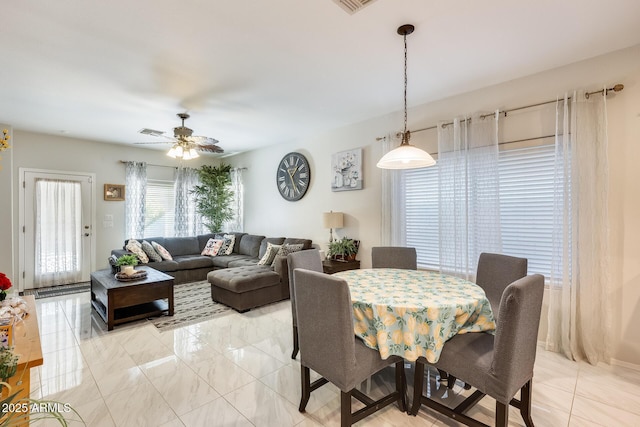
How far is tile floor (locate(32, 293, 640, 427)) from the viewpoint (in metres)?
1.98

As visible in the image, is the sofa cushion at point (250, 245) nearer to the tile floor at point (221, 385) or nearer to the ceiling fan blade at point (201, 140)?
the ceiling fan blade at point (201, 140)

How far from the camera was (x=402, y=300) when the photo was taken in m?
1.88

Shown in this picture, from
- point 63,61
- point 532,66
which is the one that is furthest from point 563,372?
point 63,61

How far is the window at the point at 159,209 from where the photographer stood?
20.8ft

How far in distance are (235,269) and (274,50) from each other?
3.05 meters

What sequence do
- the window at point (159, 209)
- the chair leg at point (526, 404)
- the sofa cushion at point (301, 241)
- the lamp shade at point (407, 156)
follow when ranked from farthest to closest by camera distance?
the window at point (159, 209), the sofa cushion at point (301, 241), the lamp shade at point (407, 156), the chair leg at point (526, 404)

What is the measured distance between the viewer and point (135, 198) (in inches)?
241

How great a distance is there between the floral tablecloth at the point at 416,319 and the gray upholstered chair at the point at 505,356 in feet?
0.35

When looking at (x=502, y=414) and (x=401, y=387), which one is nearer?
(x=502, y=414)

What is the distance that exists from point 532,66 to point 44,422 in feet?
15.5

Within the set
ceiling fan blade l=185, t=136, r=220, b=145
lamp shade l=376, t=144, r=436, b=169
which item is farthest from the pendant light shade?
ceiling fan blade l=185, t=136, r=220, b=145

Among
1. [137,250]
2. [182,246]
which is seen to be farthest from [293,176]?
[137,250]

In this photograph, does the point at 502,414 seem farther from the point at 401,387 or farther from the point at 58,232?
the point at 58,232

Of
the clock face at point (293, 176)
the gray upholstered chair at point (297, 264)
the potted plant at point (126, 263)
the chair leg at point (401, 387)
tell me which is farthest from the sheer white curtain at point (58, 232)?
the chair leg at point (401, 387)
